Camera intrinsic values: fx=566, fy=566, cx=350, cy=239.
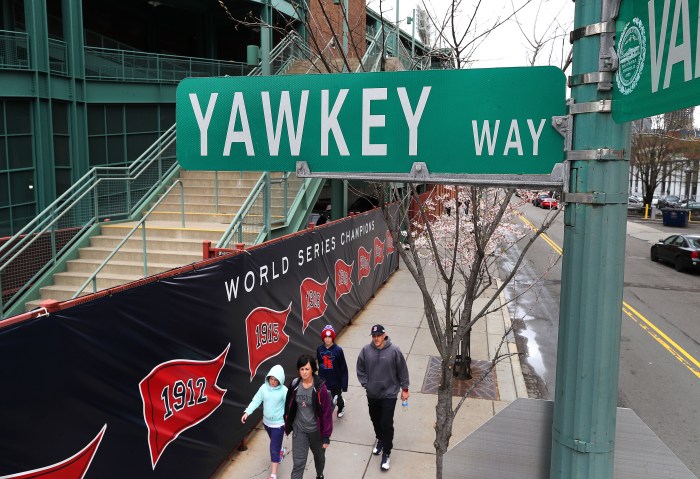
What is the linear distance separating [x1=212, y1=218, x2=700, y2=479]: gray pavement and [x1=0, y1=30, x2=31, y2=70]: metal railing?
9.70 meters

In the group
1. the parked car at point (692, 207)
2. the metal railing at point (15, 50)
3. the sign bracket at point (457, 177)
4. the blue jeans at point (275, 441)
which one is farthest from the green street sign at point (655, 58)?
the parked car at point (692, 207)

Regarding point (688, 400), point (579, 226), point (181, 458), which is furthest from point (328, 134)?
point (688, 400)

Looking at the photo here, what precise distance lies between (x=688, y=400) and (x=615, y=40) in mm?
9303

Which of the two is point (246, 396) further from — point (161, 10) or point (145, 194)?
point (161, 10)

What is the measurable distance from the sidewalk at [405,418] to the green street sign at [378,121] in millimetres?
5087

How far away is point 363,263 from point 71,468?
10.3 metres

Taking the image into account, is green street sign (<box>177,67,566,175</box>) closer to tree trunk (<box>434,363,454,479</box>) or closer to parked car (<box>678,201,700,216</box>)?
tree trunk (<box>434,363,454,479</box>)

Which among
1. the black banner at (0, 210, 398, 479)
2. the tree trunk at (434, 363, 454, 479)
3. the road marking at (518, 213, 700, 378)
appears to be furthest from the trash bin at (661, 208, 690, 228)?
the tree trunk at (434, 363, 454, 479)

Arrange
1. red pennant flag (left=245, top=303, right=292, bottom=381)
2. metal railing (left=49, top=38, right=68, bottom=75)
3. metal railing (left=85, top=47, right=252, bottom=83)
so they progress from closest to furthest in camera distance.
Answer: red pennant flag (left=245, top=303, right=292, bottom=381) → metal railing (left=49, top=38, right=68, bottom=75) → metal railing (left=85, top=47, right=252, bottom=83)

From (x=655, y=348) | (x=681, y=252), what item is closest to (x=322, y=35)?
(x=655, y=348)

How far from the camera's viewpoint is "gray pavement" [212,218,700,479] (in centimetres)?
667

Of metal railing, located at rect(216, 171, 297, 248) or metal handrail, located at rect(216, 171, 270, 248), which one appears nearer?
metal handrail, located at rect(216, 171, 270, 248)

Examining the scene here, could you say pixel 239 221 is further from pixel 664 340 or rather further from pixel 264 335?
pixel 664 340

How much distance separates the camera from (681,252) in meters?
20.8
